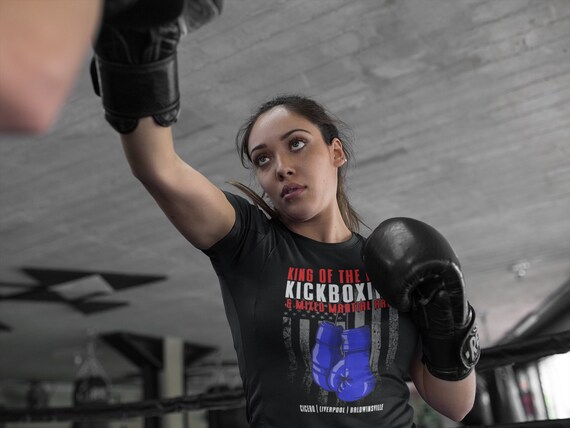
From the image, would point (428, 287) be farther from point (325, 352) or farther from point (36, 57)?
point (36, 57)

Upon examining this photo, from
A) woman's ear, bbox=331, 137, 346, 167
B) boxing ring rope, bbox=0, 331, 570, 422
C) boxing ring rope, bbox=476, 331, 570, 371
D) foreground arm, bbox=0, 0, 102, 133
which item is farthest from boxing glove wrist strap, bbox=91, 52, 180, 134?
boxing ring rope, bbox=476, 331, 570, 371

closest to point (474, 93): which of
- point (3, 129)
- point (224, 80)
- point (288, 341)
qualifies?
point (224, 80)

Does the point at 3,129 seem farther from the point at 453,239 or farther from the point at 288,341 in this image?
the point at 453,239

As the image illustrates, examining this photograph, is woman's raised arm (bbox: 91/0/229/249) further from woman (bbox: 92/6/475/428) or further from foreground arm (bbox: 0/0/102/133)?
foreground arm (bbox: 0/0/102/133)

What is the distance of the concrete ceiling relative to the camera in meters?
2.85

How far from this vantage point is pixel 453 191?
4715 millimetres

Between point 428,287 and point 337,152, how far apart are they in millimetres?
374

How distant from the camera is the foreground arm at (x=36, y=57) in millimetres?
466

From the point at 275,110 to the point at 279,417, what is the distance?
0.62 meters

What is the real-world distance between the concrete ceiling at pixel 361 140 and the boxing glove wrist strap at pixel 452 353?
1801 millimetres

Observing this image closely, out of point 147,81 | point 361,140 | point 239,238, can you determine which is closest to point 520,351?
point 239,238

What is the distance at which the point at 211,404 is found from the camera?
2.83m

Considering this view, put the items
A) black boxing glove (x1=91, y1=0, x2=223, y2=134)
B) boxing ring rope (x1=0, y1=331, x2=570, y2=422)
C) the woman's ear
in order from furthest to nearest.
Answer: boxing ring rope (x1=0, y1=331, x2=570, y2=422) < the woman's ear < black boxing glove (x1=91, y1=0, x2=223, y2=134)

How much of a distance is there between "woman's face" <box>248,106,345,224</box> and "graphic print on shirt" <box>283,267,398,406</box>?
5.4 inches
